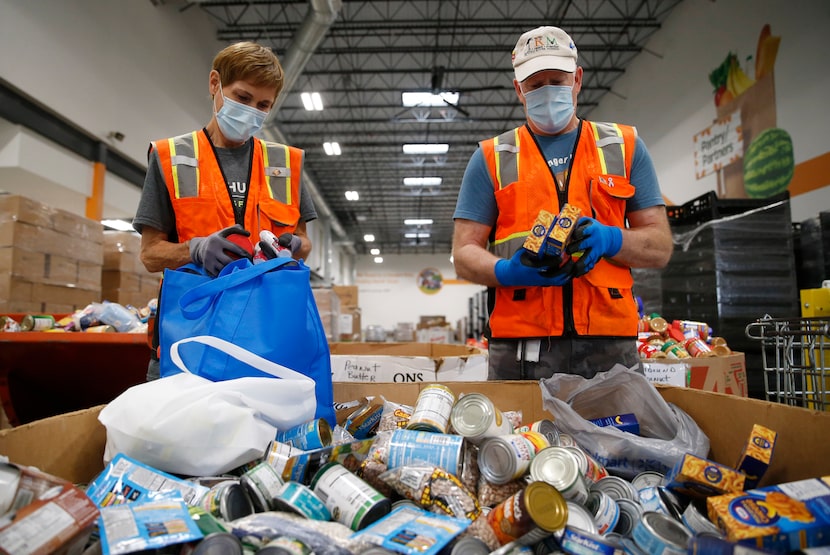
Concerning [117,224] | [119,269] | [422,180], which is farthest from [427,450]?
[422,180]

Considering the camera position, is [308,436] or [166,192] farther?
[166,192]

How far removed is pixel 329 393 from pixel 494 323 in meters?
0.66

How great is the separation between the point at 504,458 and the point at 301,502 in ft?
1.24

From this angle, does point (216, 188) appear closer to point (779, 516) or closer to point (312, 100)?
point (779, 516)

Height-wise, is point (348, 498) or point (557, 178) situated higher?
point (557, 178)

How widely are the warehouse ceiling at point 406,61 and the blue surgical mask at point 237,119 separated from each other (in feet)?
22.1

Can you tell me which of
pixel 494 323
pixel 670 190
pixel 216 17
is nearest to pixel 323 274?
pixel 216 17

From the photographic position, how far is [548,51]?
1.69 m

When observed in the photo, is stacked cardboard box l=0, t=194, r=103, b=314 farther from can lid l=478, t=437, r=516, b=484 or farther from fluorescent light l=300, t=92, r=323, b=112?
fluorescent light l=300, t=92, r=323, b=112

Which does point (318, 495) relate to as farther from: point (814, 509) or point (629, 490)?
point (814, 509)

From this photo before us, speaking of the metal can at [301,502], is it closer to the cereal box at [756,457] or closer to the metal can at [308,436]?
the metal can at [308,436]

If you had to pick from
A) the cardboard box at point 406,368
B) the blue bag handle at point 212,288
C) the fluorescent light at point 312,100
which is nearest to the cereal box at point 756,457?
the blue bag handle at point 212,288

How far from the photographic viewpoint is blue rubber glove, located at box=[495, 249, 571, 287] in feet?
4.79

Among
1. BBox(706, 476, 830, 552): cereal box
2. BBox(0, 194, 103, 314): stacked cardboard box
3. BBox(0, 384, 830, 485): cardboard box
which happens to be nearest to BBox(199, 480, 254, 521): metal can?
BBox(0, 384, 830, 485): cardboard box
